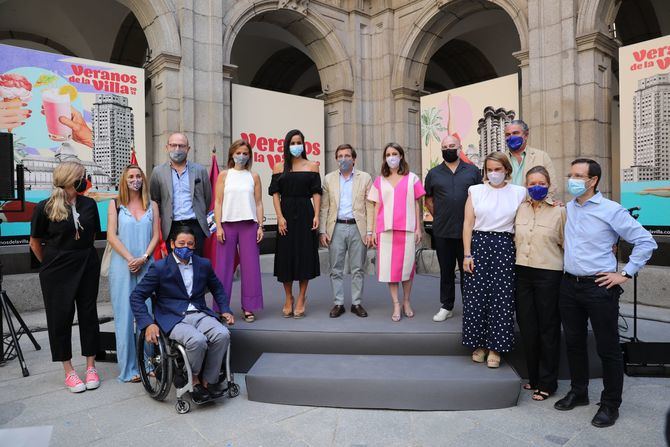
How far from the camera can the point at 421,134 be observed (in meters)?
10.1

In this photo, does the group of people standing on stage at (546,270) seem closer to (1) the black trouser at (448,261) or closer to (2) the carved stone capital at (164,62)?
(1) the black trouser at (448,261)

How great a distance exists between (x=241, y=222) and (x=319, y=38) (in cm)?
703

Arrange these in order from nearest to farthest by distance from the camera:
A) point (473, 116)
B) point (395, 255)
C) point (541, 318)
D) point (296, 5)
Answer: point (541, 318) → point (395, 255) → point (473, 116) → point (296, 5)

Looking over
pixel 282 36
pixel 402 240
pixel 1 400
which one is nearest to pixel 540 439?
pixel 402 240

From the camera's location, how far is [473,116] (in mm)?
8914

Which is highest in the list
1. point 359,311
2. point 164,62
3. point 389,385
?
point 164,62

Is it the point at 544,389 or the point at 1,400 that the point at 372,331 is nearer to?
the point at 544,389

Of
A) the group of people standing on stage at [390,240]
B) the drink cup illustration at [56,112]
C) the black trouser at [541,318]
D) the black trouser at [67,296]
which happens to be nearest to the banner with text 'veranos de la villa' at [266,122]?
the drink cup illustration at [56,112]

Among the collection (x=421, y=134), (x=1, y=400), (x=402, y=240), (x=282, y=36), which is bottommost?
(x=1, y=400)

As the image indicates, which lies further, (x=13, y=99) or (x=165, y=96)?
(x=165, y=96)

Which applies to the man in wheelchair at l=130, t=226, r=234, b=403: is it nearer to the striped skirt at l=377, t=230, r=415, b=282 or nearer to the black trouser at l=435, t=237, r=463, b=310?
the striped skirt at l=377, t=230, r=415, b=282

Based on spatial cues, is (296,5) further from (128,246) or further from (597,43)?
(128,246)

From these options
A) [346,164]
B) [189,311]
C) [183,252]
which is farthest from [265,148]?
[189,311]

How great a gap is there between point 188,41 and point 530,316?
707cm
